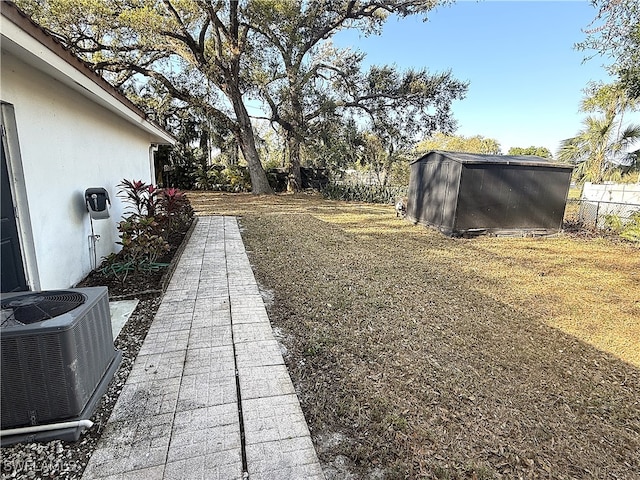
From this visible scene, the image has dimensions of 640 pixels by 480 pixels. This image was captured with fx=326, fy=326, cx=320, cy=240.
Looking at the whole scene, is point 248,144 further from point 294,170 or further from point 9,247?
point 9,247

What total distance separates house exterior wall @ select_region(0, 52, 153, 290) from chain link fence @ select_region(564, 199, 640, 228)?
34.3ft

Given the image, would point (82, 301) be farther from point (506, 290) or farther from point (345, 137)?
point (345, 137)

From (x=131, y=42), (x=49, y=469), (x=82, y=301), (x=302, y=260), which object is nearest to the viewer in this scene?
(x=49, y=469)

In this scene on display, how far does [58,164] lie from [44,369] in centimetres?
245

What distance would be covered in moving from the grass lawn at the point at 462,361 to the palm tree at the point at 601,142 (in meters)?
9.85

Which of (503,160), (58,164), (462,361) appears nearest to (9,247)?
(58,164)

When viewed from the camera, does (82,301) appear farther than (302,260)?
No

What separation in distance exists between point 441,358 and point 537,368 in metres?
0.71

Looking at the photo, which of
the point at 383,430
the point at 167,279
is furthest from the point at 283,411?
the point at 167,279

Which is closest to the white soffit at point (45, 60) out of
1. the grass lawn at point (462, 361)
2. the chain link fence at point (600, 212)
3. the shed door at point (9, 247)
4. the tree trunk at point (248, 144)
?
the shed door at point (9, 247)

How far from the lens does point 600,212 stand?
846 cm

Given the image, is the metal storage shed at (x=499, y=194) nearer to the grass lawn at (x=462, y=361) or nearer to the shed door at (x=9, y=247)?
the grass lawn at (x=462, y=361)

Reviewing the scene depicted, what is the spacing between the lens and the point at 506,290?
4195 mm

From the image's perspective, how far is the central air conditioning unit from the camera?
4.78ft
